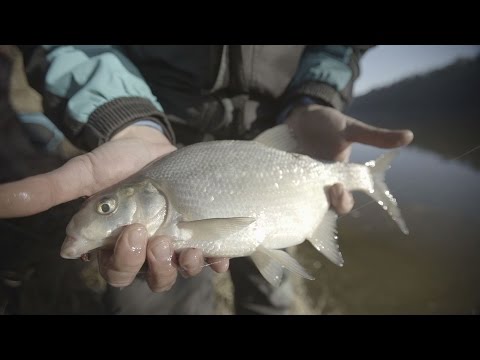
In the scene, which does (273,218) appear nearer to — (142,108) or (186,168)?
(186,168)

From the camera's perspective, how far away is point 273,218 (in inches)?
69.8

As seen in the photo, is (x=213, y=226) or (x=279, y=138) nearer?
(x=213, y=226)

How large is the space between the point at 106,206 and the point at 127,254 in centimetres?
24

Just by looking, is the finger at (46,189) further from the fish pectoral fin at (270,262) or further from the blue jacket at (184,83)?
the fish pectoral fin at (270,262)

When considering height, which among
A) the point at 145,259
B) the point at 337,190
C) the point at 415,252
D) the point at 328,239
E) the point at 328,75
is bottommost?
the point at 415,252

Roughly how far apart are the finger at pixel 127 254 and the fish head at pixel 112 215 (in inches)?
2.5

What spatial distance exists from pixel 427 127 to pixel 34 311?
6.24 meters

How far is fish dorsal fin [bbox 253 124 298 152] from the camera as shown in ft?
6.40

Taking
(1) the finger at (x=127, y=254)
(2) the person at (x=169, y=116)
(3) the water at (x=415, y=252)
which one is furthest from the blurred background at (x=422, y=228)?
(1) the finger at (x=127, y=254)

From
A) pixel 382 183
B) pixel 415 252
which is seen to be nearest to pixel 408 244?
pixel 415 252

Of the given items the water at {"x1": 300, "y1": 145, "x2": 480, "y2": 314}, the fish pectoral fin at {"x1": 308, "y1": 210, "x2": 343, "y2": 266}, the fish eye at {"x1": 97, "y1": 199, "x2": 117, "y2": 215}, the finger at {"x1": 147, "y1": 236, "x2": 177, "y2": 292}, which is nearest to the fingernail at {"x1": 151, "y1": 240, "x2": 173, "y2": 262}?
the finger at {"x1": 147, "y1": 236, "x2": 177, "y2": 292}

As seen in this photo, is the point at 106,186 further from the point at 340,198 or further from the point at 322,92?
the point at 322,92

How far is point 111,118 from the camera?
6.43 ft
